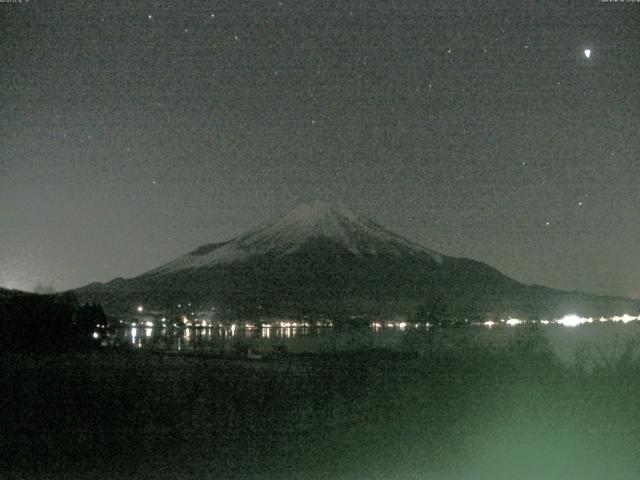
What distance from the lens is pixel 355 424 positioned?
13.3 meters

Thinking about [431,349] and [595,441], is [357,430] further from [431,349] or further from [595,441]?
[431,349]

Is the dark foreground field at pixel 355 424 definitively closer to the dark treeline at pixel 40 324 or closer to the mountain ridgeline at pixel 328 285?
the dark treeline at pixel 40 324

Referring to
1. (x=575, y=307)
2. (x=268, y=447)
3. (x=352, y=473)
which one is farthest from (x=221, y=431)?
(x=575, y=307)

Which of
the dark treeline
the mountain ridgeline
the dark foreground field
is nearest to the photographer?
the dark foreground field

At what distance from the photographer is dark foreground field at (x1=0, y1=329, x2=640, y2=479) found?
10.6 meters

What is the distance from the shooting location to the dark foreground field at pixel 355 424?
34.8 ft

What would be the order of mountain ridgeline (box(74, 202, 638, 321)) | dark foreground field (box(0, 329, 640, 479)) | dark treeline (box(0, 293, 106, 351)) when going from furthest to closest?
mountain ridgeline (box(74, 202, 638, 321)) < dark treeline (box(0, 293, 106, 351)) < dark foreground field (box(0, 329, 640, 479))

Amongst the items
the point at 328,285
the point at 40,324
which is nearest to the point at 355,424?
the point at 40,324

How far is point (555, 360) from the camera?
50.0 feet

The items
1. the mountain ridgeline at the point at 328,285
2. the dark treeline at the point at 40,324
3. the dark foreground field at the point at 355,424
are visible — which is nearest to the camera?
the dark foreground field at the point at 355,424

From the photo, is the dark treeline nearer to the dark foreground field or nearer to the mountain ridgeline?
the dark foreground field

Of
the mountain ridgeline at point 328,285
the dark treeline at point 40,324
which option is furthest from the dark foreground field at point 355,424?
the mountain ridgeline at point 328,285

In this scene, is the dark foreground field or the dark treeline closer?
the dark foreground field

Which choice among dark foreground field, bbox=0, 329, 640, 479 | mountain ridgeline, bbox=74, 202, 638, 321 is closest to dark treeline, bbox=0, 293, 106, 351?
dark foreground field, bbox=0, 329, 640, 479
